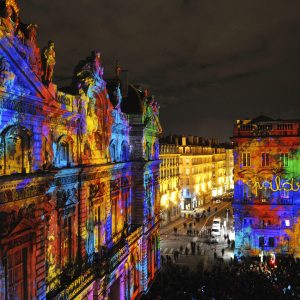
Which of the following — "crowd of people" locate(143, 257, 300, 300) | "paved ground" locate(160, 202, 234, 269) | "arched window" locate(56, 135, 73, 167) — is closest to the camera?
"arched window" locate(56, 135, 73, 167)

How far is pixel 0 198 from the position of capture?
1936 centimetres

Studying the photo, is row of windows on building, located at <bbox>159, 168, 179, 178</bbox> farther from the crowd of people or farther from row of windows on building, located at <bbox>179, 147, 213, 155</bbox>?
the crowd of people

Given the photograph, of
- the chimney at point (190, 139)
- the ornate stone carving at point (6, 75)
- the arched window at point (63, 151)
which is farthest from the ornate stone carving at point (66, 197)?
the chimney at point (190, 139)

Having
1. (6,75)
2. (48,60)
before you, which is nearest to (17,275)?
(6,75)

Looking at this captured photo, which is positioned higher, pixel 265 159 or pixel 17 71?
pixel 17 71

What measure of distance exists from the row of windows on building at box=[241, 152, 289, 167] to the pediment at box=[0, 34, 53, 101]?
39.6 m

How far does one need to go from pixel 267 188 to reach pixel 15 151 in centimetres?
4152

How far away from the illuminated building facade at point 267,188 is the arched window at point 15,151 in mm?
39105

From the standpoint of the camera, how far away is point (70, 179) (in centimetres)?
2775

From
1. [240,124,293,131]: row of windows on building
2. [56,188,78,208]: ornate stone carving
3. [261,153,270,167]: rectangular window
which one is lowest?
[56,188,78,208]: ornate stone carving

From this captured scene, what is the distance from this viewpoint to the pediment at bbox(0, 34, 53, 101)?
1927 cm

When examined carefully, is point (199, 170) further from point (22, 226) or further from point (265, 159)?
point (22, 226)

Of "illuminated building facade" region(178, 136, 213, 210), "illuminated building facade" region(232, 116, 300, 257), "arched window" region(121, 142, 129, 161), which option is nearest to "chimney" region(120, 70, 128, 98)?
"arched window" region(121, 142, 129, 161)

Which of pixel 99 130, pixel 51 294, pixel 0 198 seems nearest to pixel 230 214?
pixel 99 130
